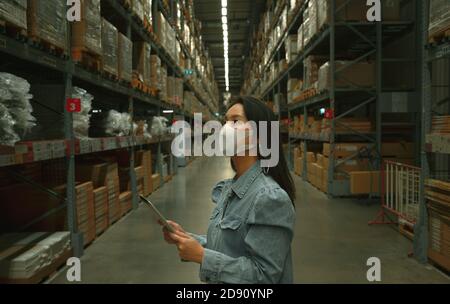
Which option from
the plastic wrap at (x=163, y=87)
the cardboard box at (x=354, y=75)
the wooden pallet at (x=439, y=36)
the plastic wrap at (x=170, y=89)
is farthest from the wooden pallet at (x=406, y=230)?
the plastic wrap at (x=170, y=89)

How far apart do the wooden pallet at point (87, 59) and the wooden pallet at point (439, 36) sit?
3474 millimetres

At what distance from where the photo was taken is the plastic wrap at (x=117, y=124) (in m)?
5.61

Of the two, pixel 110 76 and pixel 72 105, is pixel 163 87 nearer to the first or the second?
pixel 110 76

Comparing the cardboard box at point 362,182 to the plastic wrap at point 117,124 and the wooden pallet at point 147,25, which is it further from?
the wooden pallet at point 147,25

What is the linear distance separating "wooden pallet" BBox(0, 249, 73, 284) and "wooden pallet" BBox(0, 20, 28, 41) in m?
1.87

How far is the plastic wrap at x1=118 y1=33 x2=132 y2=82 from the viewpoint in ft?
18.3

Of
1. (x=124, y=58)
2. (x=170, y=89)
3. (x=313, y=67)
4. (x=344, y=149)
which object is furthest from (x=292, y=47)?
(x=124, y=58)

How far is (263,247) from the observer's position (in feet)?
4.28

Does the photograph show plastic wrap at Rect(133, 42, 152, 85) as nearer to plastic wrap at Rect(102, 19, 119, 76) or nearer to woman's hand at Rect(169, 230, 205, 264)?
plastic wrap at Rect(102, 19, 119, 76)

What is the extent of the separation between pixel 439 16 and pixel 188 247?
3.46 metres

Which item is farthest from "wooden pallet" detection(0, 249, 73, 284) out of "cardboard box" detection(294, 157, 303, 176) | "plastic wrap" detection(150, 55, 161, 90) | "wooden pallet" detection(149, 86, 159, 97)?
"cardboard box" detection(294, 157, 303, 176)

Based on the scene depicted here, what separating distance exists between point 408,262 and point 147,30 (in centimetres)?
565
